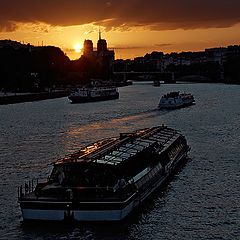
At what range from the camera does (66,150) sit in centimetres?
2764

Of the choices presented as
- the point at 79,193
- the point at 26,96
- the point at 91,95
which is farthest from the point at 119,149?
the point at 26,96

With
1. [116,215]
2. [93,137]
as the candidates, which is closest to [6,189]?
[116,215]

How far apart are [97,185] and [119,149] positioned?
3.24m

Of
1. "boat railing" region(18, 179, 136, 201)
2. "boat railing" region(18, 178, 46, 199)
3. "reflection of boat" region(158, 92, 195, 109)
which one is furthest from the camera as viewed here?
"reflection of boat" region(158, 92, 195, 109)

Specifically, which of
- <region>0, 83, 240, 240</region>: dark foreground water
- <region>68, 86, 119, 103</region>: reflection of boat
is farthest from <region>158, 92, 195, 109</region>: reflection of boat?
<region>0, 83, 240, 240</region>: dark foreground water

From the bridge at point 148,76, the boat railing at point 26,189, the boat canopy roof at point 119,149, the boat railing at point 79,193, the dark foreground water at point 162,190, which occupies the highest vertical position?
the boat canopy roof at point 119,149

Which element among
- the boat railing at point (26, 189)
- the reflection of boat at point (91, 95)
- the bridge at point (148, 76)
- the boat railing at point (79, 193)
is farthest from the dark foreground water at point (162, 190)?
the bridge at point (148, 76)

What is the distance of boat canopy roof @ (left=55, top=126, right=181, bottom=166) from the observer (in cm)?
1634

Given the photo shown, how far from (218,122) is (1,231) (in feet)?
95.4

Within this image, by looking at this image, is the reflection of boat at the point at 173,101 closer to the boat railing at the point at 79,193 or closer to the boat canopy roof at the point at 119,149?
the boat canopy roof at the point at 119,149

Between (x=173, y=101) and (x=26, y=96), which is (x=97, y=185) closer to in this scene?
(x=173, y=101)

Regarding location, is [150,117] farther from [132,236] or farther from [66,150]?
[132,236]

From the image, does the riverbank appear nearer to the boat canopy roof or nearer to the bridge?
the boat canopy roof

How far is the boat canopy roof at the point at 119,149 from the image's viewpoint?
1634 cm
